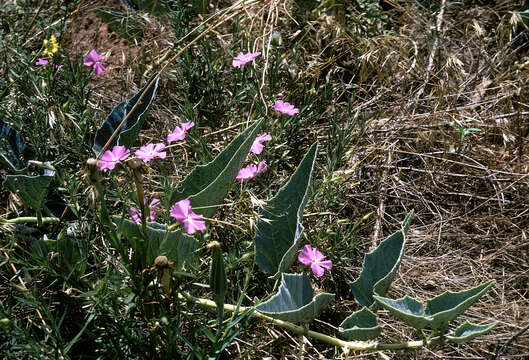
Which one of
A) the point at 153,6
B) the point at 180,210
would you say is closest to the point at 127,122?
the point at 180,210

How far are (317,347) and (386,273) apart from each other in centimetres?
30

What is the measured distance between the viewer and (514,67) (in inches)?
98.3

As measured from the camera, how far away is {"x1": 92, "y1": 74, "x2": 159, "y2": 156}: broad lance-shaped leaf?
1.68 meters

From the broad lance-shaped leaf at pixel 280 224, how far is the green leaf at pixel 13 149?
73 centimetres

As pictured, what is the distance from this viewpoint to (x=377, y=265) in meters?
1.51

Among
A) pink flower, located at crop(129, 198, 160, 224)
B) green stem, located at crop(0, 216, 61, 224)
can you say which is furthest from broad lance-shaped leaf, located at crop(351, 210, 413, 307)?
green stem, located at crop(0, 216, 61, 224)

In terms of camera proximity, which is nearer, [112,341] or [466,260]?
[112,341]

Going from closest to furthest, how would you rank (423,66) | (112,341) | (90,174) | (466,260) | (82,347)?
(90,174)
(112,341)
(82,347)
(466,260)
(423,66)

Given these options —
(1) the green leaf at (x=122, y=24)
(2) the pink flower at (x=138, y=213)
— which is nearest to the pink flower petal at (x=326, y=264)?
(2) the pink flower at (x=138, y=213)

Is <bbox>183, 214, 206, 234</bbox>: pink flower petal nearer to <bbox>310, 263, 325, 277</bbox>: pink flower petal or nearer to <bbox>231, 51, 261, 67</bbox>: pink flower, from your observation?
<bbox>310, 263, 325, 277</bbox>: pink flower petal

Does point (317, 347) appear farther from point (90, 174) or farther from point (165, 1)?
point (165, 1)

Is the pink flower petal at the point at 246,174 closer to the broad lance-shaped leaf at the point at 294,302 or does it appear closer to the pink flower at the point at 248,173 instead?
the pink flower at the point at 248,173

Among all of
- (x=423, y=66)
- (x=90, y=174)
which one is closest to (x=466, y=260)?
(x=423, y=66)

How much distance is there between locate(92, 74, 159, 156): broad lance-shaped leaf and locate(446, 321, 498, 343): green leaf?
0.99 metres
